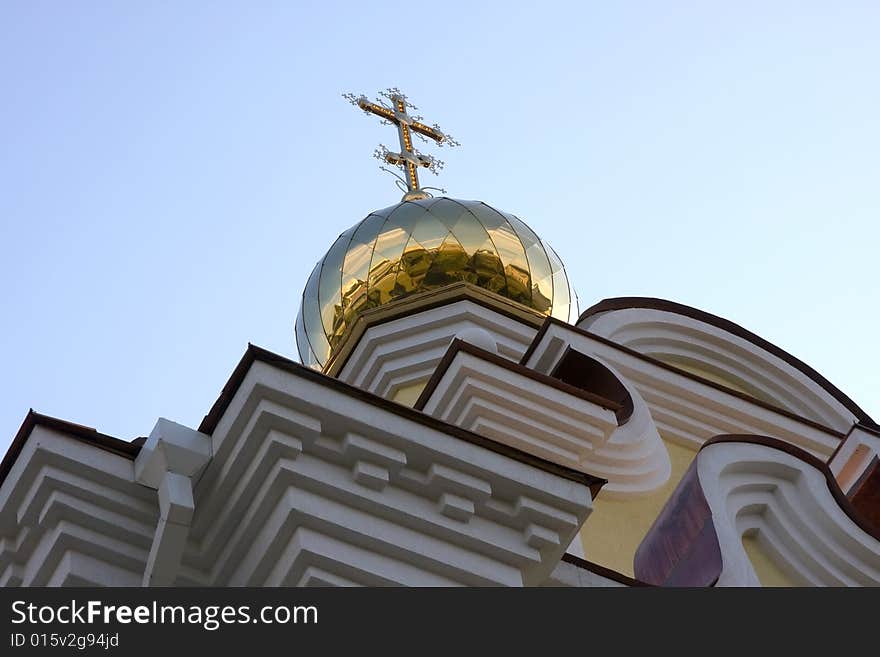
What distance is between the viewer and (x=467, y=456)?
6.01 m

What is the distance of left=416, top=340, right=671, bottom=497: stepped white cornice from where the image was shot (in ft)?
28.0

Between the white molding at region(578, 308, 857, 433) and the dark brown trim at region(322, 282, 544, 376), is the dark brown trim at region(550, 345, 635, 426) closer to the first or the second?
the white molding at region(578, 308, 857, 433)

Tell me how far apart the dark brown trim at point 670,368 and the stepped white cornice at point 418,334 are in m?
1.07

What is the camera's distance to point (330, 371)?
448 inches

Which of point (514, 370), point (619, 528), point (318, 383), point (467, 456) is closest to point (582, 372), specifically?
point (514, 370)

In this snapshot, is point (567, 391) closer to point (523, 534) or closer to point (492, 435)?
point (492, 435)

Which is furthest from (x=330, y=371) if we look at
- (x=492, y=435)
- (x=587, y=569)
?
(x=587, y=569)

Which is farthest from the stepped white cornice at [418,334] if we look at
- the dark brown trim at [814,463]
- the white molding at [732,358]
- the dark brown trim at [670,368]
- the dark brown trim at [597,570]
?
the dark brown trim at [597,570]

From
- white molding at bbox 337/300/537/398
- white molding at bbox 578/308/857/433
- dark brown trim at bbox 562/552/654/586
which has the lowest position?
dark brown trim at bbox 562/552/654/586

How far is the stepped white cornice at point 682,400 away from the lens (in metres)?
9.48

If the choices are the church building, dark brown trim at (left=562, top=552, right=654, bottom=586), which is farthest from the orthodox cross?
dark brown trim at (left=562, top=552, right=654, bottom=586)

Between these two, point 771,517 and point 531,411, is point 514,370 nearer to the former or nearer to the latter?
point 531,411

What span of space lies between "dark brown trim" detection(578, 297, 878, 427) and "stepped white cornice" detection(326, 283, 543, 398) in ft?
2.15
